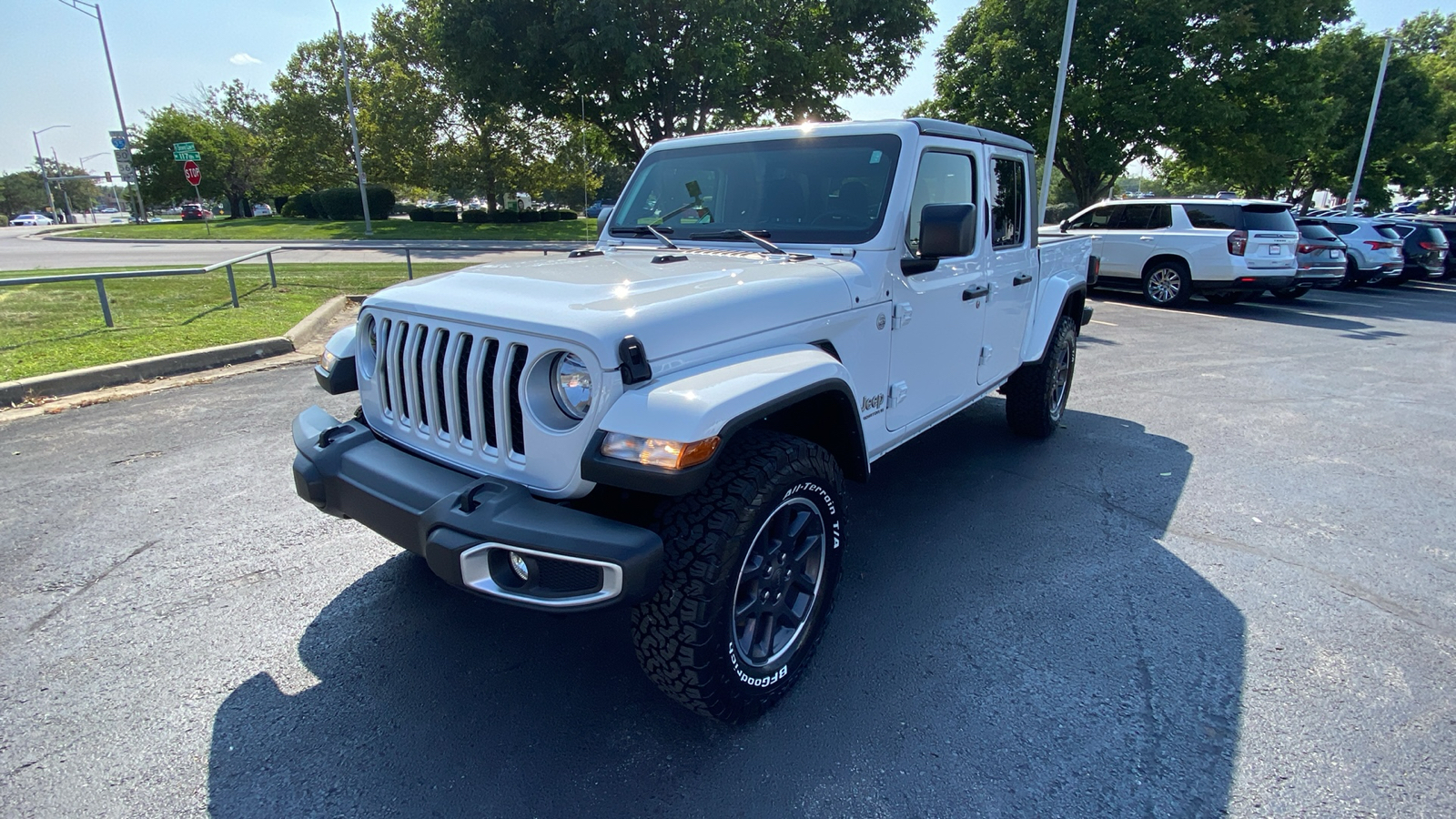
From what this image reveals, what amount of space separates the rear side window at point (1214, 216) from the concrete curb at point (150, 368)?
1350cm

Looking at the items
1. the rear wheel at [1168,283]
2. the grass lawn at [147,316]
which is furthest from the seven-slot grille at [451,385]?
the rear wheel at [1168,283]

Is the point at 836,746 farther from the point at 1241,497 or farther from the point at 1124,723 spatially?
the point at 1241,497

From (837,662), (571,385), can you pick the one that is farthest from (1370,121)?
(571,385)

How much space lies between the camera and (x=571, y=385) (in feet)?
7.26

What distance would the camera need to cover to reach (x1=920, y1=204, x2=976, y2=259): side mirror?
2.88 metres

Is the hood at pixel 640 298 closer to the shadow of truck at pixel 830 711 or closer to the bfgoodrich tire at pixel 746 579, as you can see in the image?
the bfgoodrich tire at pixel 746 579

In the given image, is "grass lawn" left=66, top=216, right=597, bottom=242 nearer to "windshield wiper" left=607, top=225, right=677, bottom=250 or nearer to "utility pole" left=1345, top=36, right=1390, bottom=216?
"windshield wiper" left=607, top=225, right=677, bottom=250

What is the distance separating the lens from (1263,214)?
39.1ft

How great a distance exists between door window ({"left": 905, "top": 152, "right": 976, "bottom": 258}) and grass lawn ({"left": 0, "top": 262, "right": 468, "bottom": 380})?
7080 millimetres

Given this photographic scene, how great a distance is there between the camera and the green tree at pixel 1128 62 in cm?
1847

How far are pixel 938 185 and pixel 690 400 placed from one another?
2.17m

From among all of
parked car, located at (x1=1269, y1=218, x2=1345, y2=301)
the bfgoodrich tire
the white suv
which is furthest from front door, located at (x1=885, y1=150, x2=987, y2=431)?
parked car, located at (x1=1269, y1=218, x2=1345, y2=301)

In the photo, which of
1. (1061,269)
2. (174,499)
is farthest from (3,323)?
(1061,269)

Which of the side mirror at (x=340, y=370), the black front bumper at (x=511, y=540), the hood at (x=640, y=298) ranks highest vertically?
the hood at (x=640, y=298)
